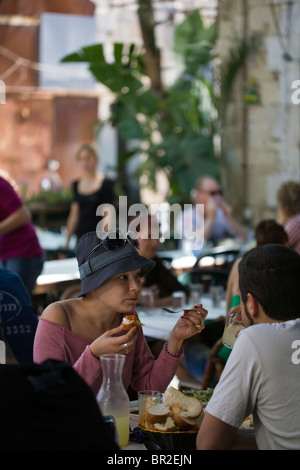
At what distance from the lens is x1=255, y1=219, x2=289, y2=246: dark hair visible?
4.29m

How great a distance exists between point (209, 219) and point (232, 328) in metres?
5.36

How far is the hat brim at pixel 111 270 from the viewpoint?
281 centimetres

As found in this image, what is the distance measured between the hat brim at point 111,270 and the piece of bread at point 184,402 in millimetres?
500

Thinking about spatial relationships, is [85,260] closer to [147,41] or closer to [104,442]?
[104,442]

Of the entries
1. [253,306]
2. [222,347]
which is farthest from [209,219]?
[253,306]

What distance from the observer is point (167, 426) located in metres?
2.38

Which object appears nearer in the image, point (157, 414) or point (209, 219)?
point (157, 414)

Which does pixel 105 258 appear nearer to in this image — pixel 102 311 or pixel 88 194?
pixel 102 311

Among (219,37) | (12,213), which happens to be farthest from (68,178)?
(12,213)

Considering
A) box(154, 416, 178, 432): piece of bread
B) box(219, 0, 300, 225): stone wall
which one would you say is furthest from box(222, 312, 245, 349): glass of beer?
box(219, 0, 300, 225): stone wall

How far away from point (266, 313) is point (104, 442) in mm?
673

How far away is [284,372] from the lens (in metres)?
2.19

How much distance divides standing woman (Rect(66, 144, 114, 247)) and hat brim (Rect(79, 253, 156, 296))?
476cm

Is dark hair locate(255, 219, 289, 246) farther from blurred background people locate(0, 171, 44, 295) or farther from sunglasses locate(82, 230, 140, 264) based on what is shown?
blurred background people locate(0, 171, 44, 295)
